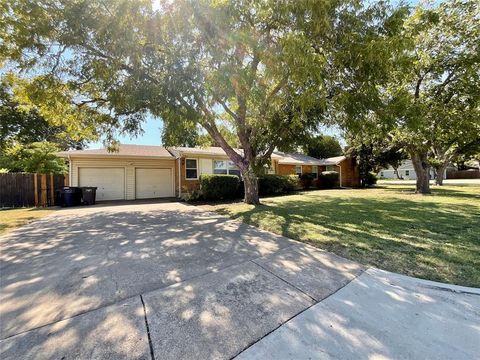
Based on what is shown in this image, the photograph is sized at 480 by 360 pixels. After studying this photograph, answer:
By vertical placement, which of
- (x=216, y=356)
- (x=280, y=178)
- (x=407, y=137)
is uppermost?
(x=407, y=137)

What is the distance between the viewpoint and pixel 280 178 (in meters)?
15.9

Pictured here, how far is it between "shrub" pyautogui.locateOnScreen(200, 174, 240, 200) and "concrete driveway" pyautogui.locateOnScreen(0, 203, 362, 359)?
6.97 metres

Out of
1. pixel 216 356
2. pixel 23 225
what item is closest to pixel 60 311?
pixel 216 356

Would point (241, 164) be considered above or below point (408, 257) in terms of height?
above

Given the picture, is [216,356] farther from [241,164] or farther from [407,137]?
[407,137]

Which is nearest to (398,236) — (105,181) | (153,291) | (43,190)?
(153,291)

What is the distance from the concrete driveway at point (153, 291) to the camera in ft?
6.76

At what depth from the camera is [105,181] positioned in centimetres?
1346

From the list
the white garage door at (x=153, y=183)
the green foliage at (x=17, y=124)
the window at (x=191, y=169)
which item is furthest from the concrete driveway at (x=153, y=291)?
the green foliage at (x=17, y=124)

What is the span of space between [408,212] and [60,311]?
9.80 metres

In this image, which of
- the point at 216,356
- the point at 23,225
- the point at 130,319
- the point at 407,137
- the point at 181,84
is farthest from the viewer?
the point at 407,137

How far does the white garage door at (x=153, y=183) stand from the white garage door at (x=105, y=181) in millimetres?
885

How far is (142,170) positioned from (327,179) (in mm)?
16492

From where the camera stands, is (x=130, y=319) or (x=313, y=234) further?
(x=313, y=234)
